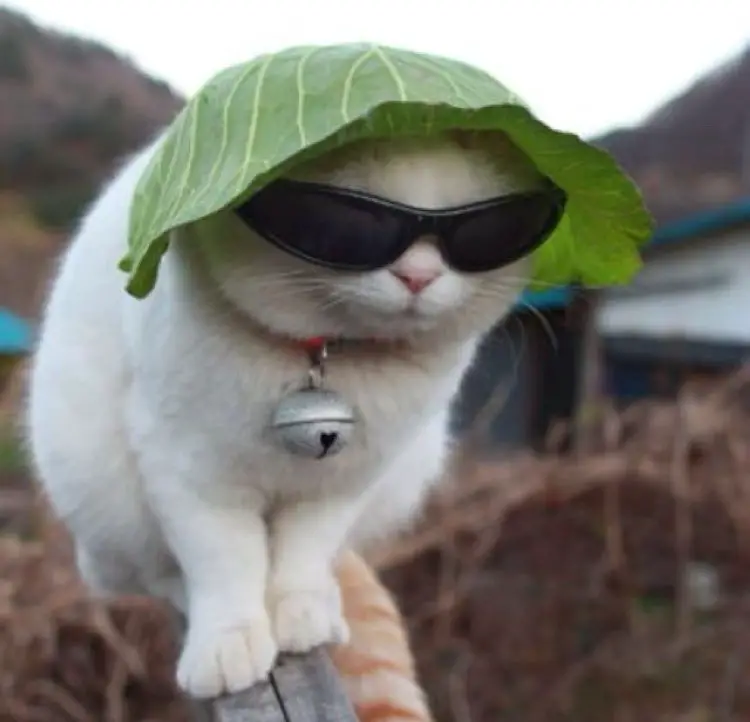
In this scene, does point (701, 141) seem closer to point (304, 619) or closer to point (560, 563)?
point (560, 563)

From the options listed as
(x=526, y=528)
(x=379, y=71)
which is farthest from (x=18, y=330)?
(x=379, y=71)

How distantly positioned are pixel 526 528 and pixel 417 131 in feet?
A: 8.97

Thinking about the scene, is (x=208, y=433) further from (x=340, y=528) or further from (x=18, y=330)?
(x=18, y=330)

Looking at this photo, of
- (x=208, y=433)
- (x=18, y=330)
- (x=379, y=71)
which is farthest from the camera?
(x=18, y=330)

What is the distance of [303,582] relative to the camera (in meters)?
0.78

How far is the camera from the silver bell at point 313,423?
2.19 ft

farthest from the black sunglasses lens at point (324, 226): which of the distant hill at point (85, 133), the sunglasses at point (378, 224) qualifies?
the distant hill at point (85, 133)

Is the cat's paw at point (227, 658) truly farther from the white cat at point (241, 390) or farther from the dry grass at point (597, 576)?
the dry grass at point (597, 576)

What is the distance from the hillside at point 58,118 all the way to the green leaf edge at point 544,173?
25.2ft

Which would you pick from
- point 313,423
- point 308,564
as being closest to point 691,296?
point 308,564

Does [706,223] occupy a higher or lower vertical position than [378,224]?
lower

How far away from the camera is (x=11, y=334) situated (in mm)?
4750

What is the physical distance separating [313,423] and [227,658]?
0.56 feet

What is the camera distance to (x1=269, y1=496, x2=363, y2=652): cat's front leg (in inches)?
30.0
